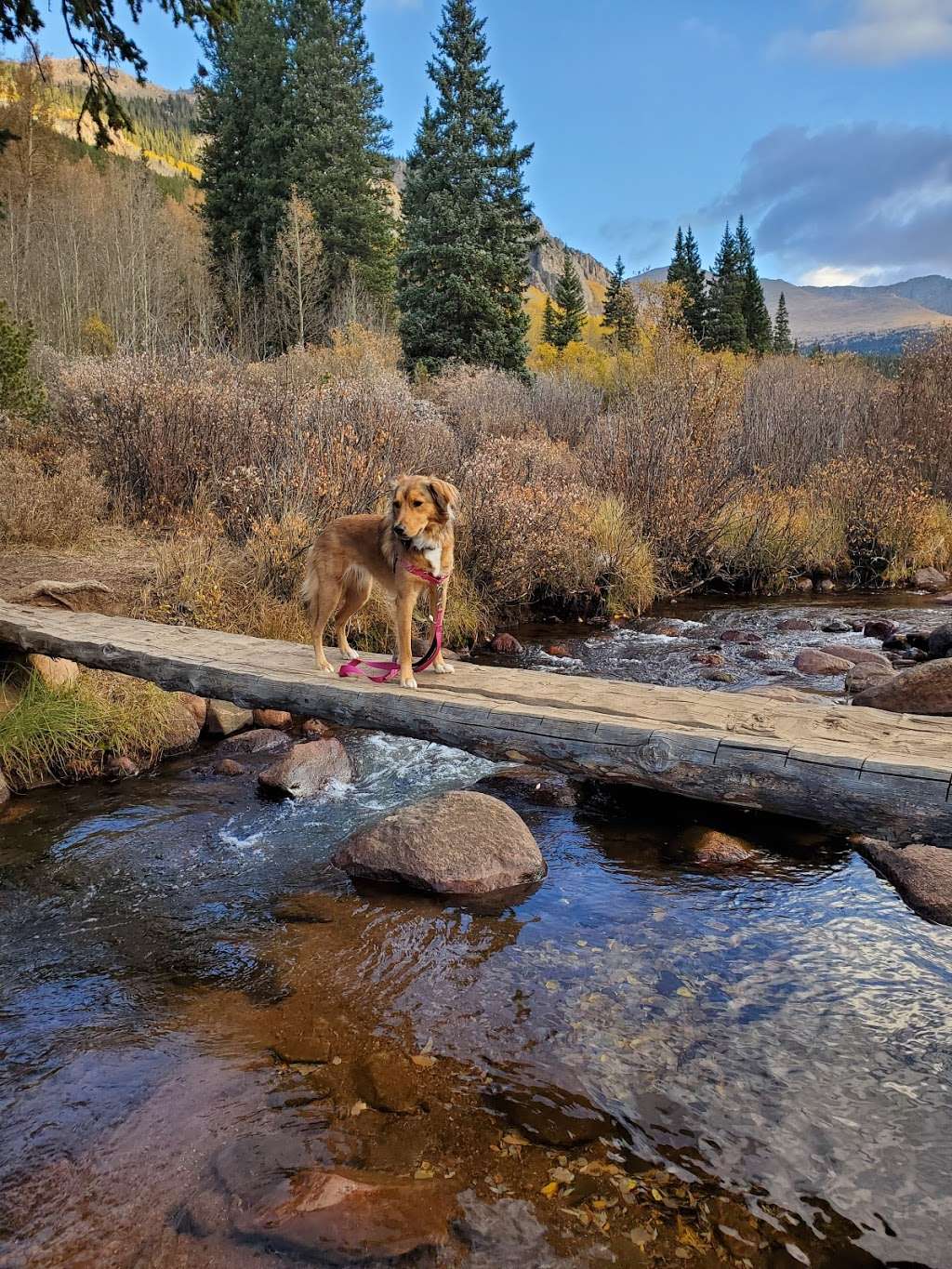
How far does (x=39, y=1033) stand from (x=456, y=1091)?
62.7 inches

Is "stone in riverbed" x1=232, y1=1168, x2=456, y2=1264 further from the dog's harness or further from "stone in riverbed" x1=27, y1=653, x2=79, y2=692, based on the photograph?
"stone in riverbed" x1=27, y1=653, x2=79, y2=692

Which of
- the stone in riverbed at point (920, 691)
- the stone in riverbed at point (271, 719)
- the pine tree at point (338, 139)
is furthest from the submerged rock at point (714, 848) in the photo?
the pine tree at point (338, 139)

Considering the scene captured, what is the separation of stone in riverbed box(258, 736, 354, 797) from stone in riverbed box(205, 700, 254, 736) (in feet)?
4.72

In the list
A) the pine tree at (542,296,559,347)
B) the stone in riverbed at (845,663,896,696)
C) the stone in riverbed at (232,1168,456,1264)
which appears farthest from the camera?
the pine tree at (542,296,559,347)

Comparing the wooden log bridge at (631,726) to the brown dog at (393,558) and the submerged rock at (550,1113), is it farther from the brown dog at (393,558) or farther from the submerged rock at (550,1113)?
the submerged rock at (550,1113)

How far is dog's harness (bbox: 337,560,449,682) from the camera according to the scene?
5.48 metres

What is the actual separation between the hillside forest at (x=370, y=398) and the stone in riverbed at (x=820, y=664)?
12.0 feet

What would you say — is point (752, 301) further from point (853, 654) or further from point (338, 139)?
point (853, 654)

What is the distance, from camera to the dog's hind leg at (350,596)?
20.5 ft

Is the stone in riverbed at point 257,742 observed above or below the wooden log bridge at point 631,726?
below

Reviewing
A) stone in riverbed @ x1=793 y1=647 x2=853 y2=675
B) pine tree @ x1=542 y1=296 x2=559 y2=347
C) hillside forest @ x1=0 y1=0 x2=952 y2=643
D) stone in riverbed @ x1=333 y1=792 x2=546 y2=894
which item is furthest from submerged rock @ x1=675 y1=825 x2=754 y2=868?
pine tree @ x1=542 y1=296 x2=559 y2=347

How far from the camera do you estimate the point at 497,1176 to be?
245 centimetres

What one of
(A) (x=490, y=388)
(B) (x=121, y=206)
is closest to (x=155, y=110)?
(B) (x=121, y=206)

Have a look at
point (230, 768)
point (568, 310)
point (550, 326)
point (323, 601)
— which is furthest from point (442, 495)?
point (568, 310)
